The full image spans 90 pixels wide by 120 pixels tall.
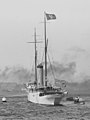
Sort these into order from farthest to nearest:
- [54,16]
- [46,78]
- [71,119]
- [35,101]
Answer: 1. [35,101]
2. [46,78]
3. [54,16]
4. [71,119]

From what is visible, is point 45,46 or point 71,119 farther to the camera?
point 45,46

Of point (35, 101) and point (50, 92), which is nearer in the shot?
point (50, 92)

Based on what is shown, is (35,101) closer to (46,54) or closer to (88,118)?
(46,54)

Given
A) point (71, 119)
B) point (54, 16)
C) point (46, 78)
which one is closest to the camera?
point (71, 119)

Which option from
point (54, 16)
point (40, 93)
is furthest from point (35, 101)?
point (54, 16)

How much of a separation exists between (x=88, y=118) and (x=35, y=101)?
7356 cm

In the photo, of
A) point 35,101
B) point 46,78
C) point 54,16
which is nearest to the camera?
point 54,16

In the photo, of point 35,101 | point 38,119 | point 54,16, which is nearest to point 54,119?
point 38,119

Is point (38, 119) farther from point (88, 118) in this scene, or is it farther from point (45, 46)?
point (45, 46)

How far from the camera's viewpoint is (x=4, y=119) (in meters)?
119

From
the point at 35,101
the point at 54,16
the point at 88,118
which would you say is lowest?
the point at 35,101

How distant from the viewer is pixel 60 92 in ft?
579

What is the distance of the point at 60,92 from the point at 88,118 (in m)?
53.8

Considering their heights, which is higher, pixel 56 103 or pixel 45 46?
pixel 45 46
